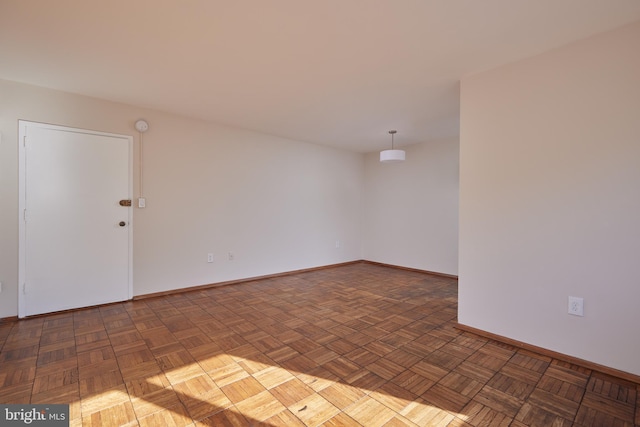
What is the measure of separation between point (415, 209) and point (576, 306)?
312cm

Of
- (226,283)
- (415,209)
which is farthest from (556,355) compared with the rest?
(226,283)

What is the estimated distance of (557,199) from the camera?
2.07 metres

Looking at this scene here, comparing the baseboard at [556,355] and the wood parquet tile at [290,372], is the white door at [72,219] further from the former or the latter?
the baseboard at [556,355]

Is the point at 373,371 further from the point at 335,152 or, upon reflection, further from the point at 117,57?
the point at 335,152

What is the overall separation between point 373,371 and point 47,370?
2.13m

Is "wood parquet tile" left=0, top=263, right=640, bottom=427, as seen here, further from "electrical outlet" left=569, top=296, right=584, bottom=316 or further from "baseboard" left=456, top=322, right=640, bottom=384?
"electrical outlet" left=569, top=296, right=584, bottom=316

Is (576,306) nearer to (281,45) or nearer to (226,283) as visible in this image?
(281,45)

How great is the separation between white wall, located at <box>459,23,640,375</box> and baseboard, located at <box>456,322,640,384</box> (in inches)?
1.3

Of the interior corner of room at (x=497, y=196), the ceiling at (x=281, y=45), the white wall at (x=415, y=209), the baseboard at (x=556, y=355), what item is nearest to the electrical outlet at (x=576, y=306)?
the interior corner of room at (x=497, y=196)

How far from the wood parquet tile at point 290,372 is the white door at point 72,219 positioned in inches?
9.9

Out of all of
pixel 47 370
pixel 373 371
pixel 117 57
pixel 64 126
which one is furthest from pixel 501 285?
pixel 64 126

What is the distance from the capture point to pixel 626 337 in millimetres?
1807

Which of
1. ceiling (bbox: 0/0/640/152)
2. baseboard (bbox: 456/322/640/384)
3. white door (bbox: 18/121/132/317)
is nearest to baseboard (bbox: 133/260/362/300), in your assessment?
white door (bbox: 18/121/132/317)

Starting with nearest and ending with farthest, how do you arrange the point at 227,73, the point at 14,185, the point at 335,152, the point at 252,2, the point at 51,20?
1. the point at 252,2
2. the point at 51,20
3. the point at 227,73
4. the point at 14,185
5. the point at 335,152
